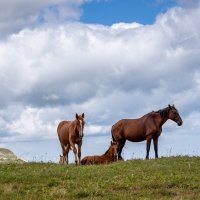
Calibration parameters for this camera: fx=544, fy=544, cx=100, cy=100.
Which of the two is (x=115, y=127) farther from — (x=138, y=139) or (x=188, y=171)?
(x=188, y=171)

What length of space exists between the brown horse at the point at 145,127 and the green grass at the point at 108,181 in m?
4.74

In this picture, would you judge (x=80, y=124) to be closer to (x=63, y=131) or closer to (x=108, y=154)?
(x=108, y=154)

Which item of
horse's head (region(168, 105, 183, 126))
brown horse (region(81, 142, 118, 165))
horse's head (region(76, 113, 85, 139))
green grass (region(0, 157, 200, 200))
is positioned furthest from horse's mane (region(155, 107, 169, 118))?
green grass (region(0, 157, 200, 200))

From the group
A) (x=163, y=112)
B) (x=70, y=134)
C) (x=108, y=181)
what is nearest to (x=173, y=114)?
(x=163, y=112)

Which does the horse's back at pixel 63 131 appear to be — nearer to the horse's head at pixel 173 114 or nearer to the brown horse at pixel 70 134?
the brown horse at pixel 70 134

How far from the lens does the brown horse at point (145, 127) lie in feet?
84.3

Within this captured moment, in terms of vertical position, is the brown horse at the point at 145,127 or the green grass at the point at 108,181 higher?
the brown horse at the point at 145,127

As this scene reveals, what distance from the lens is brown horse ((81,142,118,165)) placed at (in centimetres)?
2396

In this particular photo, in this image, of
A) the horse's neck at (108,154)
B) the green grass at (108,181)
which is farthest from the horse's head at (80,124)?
the green grass at (108,181)

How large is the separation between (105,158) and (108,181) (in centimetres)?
730

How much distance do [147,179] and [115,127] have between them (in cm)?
1003

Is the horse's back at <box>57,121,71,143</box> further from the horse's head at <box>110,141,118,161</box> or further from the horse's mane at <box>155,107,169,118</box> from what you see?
the horse's mane at <box>155,107,169,118</box>

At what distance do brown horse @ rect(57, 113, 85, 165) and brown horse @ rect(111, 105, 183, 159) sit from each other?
2.41 meters

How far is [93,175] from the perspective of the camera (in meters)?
18.2
